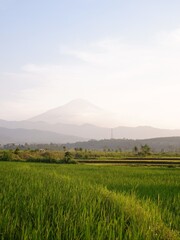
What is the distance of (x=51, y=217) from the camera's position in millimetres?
5051

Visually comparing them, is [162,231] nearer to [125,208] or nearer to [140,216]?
[140,216]

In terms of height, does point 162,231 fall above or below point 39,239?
below

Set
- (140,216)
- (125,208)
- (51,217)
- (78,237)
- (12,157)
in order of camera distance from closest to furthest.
Result: (78,237) → (51,217) → (140,216) → (125,208) → (12,157)

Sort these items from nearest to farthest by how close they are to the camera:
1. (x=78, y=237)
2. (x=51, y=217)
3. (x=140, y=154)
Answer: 1. (x=78, y=237)
2. (x=51, y=217)
3. (x=140, y=154)

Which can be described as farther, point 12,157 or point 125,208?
point 12,157

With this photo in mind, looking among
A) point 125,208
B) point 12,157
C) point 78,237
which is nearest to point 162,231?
point 125,208

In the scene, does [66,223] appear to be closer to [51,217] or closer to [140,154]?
[51,217]

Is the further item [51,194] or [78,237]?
[51,194]

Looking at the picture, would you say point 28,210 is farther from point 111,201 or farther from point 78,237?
point 111,201

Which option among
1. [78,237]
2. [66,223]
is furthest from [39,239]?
[66,223]

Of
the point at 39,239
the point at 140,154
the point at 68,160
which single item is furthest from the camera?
the point at 140,154

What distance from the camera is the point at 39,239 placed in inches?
134

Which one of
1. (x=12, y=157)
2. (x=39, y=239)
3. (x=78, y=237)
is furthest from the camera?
(x=12, y=157)

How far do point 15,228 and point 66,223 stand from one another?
63 centimetres
